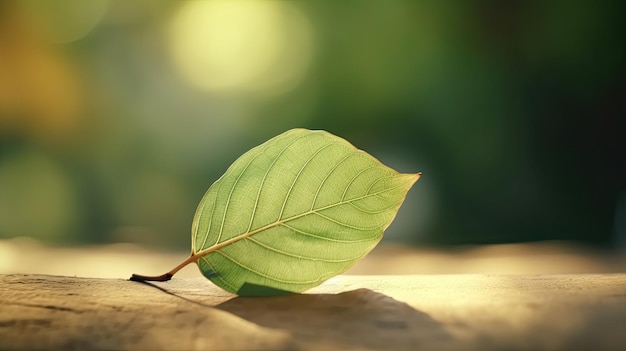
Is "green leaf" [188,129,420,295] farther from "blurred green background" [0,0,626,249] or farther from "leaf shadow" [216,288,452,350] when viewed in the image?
"blurred green background" [0,0,626,249]

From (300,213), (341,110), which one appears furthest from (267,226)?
(341,110)

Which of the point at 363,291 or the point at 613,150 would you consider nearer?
the point at 363,291

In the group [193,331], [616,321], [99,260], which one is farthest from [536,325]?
[99,260]

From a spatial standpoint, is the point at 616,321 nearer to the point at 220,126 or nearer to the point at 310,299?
the point at 310,299

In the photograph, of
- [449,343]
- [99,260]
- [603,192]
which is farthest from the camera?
[603,192]

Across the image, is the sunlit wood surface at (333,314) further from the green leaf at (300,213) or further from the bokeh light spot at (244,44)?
the bokeh light spot at (244,44)

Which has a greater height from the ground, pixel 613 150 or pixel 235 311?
pixel 613 150

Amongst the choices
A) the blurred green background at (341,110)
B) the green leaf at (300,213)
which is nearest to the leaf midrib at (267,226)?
the green leaf at (300,213)

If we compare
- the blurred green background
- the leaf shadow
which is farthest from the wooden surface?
the blurred green background
